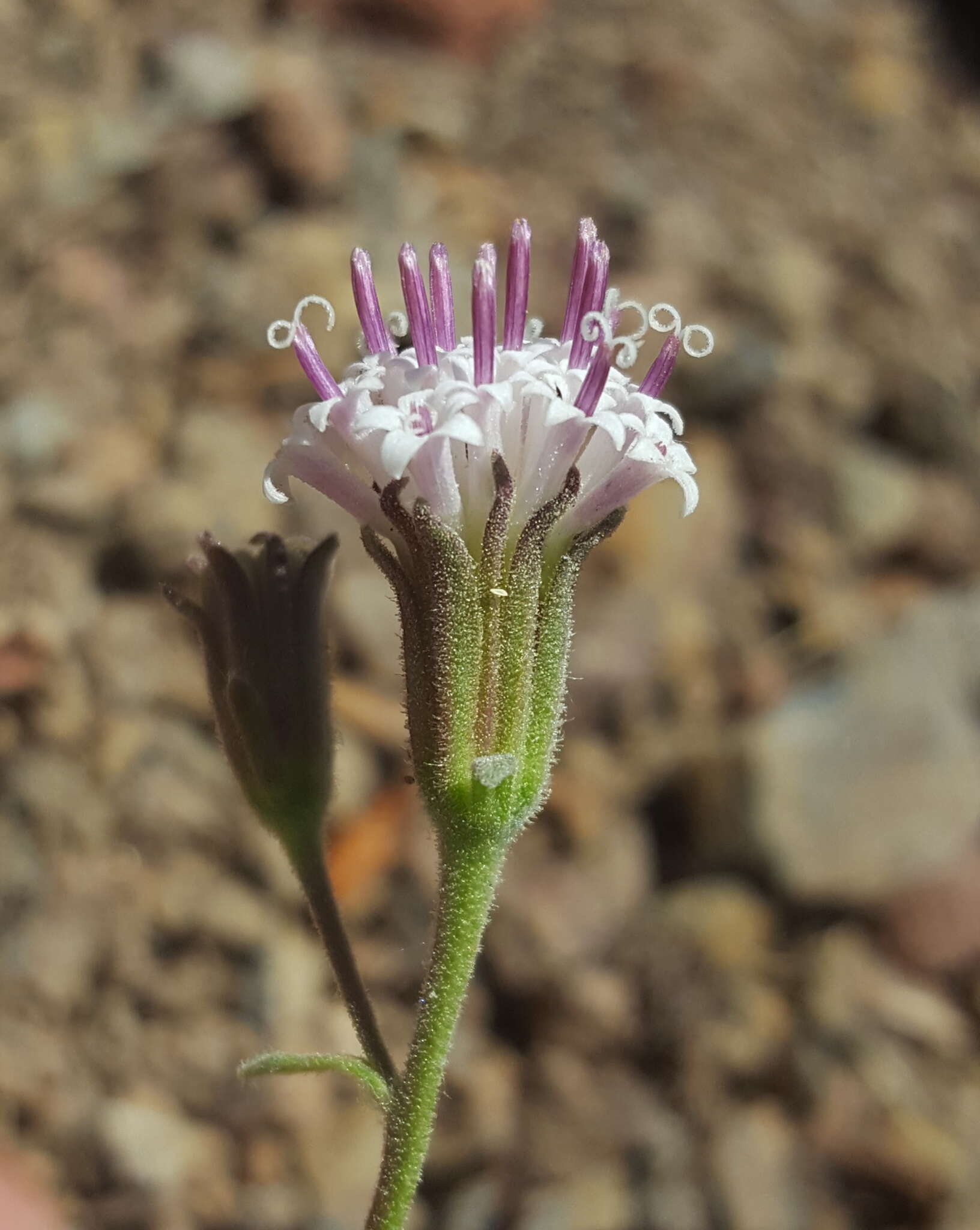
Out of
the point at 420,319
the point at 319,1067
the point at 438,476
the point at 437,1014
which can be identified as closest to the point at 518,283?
the point at 420,319

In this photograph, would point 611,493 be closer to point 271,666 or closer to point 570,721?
point 271,666

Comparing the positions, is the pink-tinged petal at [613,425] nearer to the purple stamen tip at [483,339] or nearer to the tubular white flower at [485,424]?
the tubular white flower at [485,424]

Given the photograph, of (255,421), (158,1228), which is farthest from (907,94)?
(158,1228)

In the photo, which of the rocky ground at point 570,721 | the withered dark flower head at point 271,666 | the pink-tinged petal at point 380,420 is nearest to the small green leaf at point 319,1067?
the withered dark flower head at point 271,666

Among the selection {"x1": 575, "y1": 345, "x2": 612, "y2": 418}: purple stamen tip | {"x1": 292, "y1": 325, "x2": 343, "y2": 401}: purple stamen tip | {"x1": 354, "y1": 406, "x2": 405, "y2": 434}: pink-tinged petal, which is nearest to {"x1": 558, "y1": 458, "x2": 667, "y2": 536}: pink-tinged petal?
{"x1": 575, "y1": 345, "x2": 612, "y2": 418}: purple stamen tip

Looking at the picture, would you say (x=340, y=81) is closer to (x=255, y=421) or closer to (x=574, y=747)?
(x=255, y=421)

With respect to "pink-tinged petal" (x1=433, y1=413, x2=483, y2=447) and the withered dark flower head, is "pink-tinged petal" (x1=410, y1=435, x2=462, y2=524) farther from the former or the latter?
the withered dark flower head
